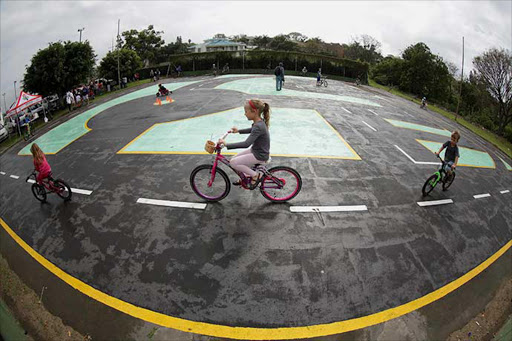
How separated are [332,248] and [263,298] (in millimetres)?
1652

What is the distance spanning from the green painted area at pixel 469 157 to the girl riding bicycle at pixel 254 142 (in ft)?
29.1

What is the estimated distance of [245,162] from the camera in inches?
194

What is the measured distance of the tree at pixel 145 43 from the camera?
57.0 m

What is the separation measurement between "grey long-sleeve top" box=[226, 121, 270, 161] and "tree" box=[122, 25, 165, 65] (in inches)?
2569

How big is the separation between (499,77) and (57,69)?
43.0 meters

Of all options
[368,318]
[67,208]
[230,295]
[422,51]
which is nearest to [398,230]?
[368,318]

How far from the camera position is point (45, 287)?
4.05 meters

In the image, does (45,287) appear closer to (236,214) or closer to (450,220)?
(236,214)

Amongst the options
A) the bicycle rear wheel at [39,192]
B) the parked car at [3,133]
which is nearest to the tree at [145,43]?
the parked car at [3,133]

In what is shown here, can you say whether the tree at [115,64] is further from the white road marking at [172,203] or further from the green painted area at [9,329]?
the green painted area at [9,329]

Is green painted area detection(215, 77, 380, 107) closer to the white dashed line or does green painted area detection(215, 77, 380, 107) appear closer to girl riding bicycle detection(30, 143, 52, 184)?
the white dashed line

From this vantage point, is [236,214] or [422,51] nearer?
[236,214]

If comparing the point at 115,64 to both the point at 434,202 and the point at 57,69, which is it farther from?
the point at 434,202

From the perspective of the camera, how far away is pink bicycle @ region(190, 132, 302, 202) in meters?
5.25
